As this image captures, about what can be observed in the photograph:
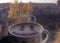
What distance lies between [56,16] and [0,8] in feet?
1.50

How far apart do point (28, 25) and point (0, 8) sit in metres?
0.58

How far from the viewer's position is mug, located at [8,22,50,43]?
23.5 inches

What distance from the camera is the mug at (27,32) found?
60 cm

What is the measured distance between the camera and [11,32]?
→ 0.62m

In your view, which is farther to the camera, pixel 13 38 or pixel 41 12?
pixel 41 12

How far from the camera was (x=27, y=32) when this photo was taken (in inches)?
25.4

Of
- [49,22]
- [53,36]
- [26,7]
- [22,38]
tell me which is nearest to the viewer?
[22,38]

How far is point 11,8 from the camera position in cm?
120

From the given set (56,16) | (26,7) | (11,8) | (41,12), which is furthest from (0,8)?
(56,16)

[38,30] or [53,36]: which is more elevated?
[38,30]

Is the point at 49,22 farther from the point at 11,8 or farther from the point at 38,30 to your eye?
the point at 38,30

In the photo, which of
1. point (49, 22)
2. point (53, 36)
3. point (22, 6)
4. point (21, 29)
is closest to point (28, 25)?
point (21, 29)

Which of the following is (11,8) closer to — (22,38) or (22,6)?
(22,6)

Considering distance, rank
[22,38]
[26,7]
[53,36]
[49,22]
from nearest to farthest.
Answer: [22,38], [53,36], [49,22], [26,7]
